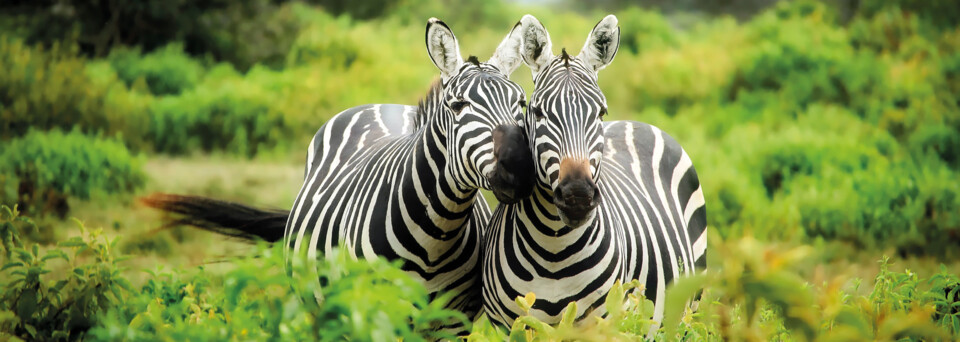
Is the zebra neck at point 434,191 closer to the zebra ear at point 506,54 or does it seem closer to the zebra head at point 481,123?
the zebra head at point 481,123

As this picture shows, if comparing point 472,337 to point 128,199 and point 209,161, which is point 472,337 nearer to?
point 128,199

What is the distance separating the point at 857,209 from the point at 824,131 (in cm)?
212

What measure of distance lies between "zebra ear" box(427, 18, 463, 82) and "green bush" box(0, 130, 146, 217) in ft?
14.7

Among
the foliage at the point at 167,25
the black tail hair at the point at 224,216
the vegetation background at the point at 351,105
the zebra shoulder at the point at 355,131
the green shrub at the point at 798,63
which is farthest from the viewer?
the foliage at the point at 167,25

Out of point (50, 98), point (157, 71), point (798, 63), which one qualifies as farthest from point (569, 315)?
point (157, 71)

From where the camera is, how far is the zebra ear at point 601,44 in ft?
8.93

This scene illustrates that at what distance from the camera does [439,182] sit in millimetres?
2701

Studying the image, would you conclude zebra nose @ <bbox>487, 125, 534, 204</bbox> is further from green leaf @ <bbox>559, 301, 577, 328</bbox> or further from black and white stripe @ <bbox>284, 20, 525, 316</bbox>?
green leaf @ <bbox>559, 301, 577, 328</bbox>

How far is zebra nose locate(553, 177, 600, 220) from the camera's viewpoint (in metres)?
2.22

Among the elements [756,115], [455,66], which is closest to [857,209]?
[756,115]

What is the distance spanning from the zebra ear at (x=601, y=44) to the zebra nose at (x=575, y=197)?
0.65 m

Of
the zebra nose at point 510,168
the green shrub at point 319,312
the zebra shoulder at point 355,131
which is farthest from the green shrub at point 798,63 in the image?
the green shrub at point 319,312

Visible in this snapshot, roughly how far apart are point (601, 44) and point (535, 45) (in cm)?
23

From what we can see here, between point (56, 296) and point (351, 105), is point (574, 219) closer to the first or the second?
point (56, 296)
